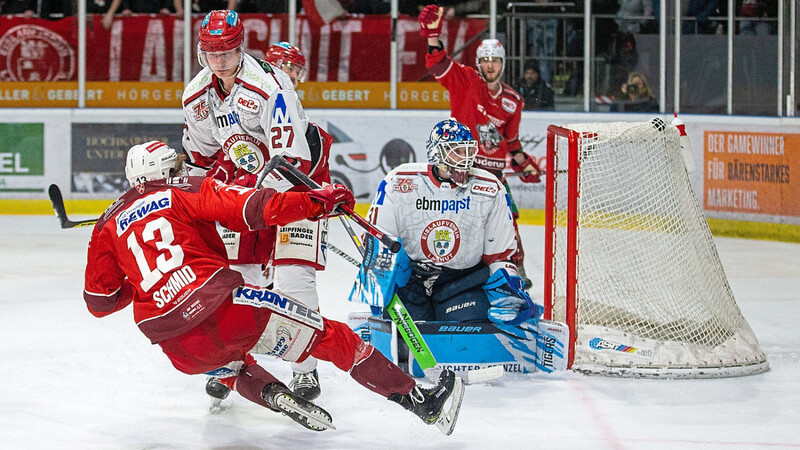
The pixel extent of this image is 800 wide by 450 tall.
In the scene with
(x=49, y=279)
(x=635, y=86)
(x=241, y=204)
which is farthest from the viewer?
(x=635, y=86)

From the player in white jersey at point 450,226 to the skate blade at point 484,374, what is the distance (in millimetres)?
441

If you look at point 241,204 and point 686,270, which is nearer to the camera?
point 241,204

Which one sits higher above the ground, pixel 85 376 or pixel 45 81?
pixel 45 81

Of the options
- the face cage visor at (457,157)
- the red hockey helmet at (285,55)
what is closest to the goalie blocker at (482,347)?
the face cage visor at (457,157)

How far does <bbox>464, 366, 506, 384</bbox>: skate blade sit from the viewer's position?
3.42 m

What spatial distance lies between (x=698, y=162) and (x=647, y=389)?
186 inches

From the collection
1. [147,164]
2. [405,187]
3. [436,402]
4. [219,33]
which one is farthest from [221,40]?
[436,402]

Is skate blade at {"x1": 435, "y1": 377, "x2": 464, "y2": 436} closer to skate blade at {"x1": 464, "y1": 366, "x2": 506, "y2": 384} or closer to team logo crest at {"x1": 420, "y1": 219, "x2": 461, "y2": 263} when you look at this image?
skate blade at {"x1": 464, "y1": 366, "x2": 506, "y2": 384}

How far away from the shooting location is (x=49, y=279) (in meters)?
5.74

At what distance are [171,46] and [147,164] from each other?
652 centimetres

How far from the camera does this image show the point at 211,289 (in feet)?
8.75

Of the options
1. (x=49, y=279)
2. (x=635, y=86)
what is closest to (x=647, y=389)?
(x=49, y=279)

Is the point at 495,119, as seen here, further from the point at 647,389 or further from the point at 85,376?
the point at 85,376

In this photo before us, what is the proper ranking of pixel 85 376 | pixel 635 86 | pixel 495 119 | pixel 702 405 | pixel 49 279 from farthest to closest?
pixel 635 86, pixel 49 279, pixel 495 119, pixel 85 376, pixel 702 405
